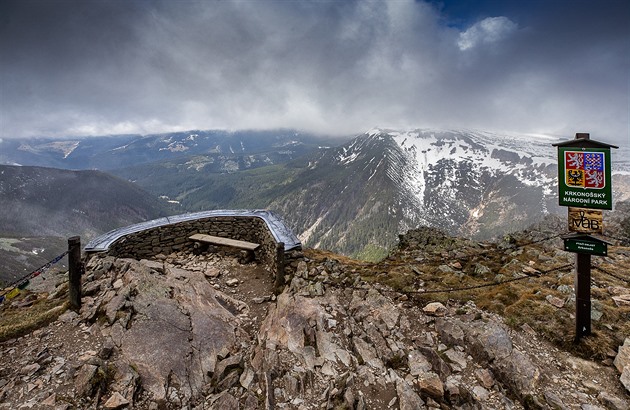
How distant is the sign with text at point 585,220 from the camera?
28.0ft

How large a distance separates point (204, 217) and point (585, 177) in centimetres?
1771

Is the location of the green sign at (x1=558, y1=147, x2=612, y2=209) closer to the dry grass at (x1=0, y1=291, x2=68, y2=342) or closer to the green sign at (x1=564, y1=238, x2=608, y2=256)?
the green sign at (x1=564, y1=238, x2=608, y2=256)

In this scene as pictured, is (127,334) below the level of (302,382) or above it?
above

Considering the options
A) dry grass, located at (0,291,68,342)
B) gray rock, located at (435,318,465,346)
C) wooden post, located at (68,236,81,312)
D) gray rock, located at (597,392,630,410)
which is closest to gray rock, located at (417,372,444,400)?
gray rock, located at (435,318,465,346)

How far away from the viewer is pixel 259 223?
18.7m

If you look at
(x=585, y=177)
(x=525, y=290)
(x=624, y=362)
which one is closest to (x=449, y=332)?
(x=624, y=362)

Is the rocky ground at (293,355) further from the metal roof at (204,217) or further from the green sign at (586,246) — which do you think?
the green sign at (586,246)

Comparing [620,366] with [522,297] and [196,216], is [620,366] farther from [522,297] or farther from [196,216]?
[196,216]

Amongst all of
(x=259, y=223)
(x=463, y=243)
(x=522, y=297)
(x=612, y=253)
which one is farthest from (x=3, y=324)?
(x=612, y=253)

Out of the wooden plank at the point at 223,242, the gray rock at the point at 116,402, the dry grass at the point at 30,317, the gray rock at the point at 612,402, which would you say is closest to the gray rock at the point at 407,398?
the gray rock at the point at 612,402

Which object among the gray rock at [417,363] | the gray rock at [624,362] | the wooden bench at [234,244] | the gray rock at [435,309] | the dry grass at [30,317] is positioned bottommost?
the gray rock at [417,363]

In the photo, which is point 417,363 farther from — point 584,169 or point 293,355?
point 584,169

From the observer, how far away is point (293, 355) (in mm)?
8773

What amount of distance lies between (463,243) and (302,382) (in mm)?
15080
